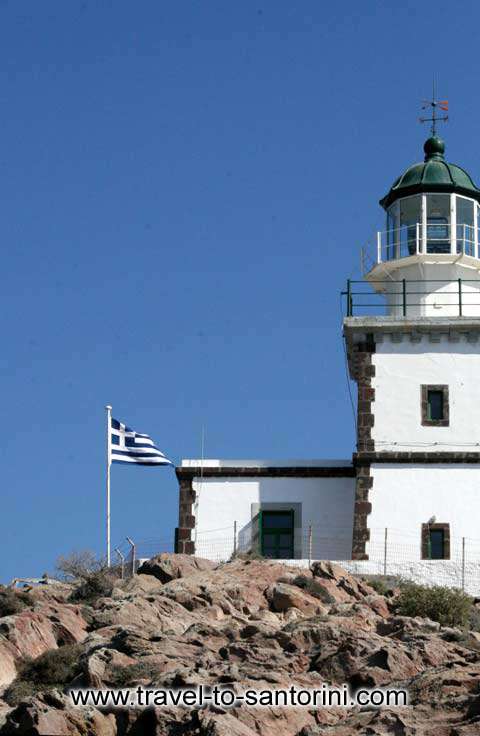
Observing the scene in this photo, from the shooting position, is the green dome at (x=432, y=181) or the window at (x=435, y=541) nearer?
the window at (x=435, y=541)

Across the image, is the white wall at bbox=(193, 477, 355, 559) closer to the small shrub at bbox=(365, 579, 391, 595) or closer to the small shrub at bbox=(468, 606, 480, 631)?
the small shrub at bbox=(365, 579, 391, 595)

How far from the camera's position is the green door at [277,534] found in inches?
1305

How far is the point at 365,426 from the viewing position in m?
33.0

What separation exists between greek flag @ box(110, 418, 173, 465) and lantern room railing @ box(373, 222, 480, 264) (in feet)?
21.7

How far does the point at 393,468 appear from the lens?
107 feet

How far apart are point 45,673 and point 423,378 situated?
14.2 metres

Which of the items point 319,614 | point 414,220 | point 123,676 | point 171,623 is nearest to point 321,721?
point 123,676

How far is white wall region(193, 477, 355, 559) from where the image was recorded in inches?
1304

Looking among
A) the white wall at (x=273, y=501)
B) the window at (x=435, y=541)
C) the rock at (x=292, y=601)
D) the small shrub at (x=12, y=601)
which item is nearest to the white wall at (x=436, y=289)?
the white wall at (x=273, y=501)

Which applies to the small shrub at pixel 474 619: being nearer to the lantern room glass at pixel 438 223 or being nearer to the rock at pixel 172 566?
the rock at pixel 172 566

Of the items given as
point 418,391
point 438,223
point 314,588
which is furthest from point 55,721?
point 438,223

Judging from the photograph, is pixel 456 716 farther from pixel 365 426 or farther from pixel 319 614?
pixel 365 426

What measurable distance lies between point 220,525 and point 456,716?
1653 centimetres

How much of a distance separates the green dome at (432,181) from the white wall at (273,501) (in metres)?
6.85
